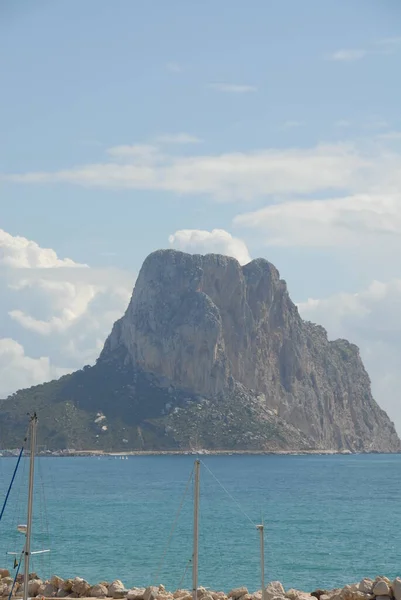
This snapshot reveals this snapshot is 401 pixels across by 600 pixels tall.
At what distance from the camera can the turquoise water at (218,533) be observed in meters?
57.0

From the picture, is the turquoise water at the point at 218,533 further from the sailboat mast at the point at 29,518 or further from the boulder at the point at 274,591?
the boulder at the point at 274,591

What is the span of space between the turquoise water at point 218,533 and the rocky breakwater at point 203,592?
5.11m

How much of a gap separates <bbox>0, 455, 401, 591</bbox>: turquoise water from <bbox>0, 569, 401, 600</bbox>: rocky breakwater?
5.11 meters

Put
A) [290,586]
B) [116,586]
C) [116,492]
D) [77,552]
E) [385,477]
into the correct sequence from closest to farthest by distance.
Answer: [116,586] < [290,586] < [77,552] < [116,492] < [385,477]

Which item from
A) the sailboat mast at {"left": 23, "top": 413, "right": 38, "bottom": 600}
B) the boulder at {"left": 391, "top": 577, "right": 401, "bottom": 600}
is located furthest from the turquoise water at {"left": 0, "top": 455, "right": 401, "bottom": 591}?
the boulder at {"left": 391, "top": 577, "right": 401, "bottom": 600}

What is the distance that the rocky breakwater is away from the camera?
41.4m

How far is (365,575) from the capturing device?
56531 mm

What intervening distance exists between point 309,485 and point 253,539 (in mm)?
73661

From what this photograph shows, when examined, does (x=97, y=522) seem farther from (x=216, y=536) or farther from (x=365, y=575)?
(x=365, y=575)

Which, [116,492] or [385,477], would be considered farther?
[385,477]

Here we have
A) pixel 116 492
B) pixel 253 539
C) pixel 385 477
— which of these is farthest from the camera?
pixel 385 477

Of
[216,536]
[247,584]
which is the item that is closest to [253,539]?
[216,536]

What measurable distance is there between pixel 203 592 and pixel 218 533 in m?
35.3

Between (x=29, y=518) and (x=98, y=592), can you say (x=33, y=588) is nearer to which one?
(x=98, y=592)
